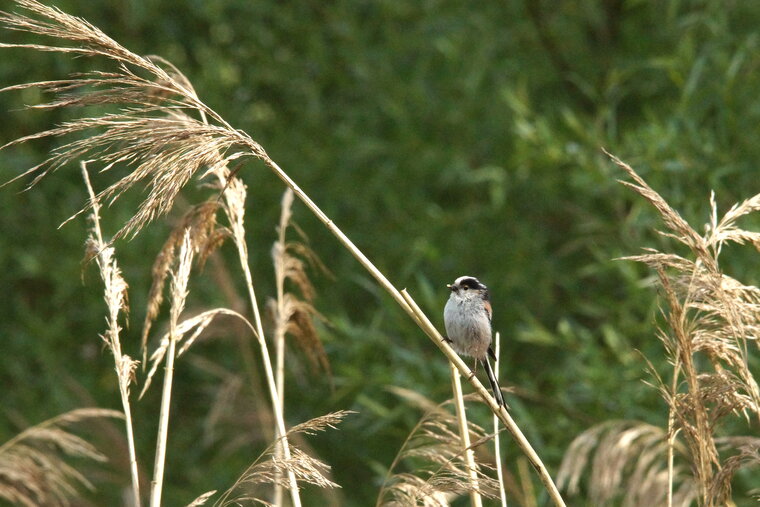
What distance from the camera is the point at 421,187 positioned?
796cm

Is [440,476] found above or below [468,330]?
above

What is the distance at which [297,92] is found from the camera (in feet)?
28.8

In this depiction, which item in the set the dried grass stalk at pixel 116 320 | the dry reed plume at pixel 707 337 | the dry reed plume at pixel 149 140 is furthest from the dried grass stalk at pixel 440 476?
the dried grass stalk at pixel 116 320

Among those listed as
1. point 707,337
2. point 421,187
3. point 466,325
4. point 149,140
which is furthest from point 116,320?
point 421,187

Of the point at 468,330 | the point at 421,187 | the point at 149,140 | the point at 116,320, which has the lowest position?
the point at 421,187

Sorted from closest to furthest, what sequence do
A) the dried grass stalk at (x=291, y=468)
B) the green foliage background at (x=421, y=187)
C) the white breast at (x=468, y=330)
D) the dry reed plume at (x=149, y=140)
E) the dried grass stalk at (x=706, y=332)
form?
the dry reed plume at (x=149, y=140) → the dried grass stalk at (x=291, y=468) → the dried grass stalk at (x=706, y=332) → the white breast at (x=468, y=330) → the green foliage background at (x=421, y=187)

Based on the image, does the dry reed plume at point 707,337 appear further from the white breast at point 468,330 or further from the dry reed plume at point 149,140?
the white breast at point 468,330

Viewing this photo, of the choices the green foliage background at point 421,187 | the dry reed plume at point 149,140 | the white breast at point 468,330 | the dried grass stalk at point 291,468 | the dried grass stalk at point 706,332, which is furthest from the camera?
the green foliage background at point 421,187

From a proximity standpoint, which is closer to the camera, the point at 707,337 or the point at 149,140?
the point at 149,140

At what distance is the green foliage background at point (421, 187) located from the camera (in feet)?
21.8

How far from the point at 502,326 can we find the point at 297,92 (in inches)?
108

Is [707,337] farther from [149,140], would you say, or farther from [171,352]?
[149,140]

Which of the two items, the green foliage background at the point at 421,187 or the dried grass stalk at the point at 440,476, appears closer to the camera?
the dried grass stalk at the point at 440,476

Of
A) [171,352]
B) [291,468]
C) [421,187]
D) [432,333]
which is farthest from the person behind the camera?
[421,187]
